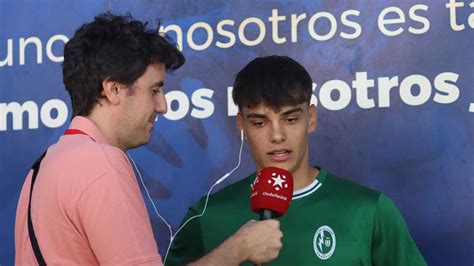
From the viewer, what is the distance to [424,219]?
2.73m

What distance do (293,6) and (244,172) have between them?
0.58m

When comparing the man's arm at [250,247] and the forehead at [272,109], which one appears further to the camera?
the forehead at [272,109]

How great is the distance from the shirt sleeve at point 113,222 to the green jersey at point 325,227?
732 mm

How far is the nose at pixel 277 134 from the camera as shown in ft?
7.62

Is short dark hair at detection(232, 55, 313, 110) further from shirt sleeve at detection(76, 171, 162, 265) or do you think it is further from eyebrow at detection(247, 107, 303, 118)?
shirt sleeve at detection(76, 171, 162, 265)

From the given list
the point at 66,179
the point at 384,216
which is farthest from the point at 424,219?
the point at 66,179

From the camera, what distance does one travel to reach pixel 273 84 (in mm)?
2396

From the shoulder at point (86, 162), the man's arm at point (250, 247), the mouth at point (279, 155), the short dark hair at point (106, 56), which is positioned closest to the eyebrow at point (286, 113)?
the mouth at point (279, 155)

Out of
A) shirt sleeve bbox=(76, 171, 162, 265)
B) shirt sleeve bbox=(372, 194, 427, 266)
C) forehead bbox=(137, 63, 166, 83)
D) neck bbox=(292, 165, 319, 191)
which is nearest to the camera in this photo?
shirt sleeve bbox=(76, 171, 162, 265)

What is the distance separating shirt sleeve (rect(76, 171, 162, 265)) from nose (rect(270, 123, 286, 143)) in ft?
2.30

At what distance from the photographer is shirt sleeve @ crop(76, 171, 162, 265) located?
5.45 ft

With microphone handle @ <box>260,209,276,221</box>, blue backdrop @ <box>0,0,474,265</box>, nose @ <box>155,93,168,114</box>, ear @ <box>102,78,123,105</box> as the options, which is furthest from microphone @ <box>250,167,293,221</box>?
blue backdrop @ <box>0,0,474,265</box>

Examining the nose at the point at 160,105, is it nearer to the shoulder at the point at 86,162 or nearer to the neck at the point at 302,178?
the shoulder at the point at 86,162

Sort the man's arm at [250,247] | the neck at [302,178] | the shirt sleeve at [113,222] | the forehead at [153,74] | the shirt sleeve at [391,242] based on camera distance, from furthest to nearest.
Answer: the neck at [302,178] < the shirt sleeve at [391,242] < the forehead at [153,74] < the man's arm at [250,247] < the shirt sleeve at [113,222]
